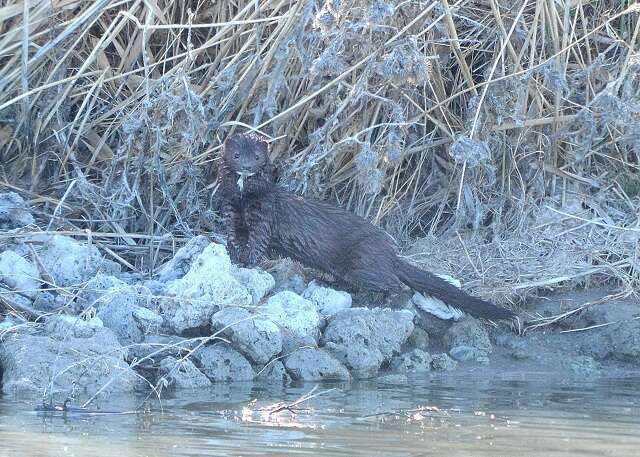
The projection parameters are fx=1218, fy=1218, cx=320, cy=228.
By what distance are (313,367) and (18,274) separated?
1.60 meters

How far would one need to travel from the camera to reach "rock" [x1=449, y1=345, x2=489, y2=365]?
21.0 feet

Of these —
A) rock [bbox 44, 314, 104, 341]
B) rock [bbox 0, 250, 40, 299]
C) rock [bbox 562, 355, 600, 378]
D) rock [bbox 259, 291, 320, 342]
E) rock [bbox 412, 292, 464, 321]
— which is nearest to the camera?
rock [bbox 44, 314, 104, 341]

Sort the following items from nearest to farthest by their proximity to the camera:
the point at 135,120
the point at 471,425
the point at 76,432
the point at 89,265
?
the point at 76,432, the point at 471,425, the point at 89,265, the point at 135,120

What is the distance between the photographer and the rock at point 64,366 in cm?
511

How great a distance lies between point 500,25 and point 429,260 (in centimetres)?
148

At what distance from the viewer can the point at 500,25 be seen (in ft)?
24.0

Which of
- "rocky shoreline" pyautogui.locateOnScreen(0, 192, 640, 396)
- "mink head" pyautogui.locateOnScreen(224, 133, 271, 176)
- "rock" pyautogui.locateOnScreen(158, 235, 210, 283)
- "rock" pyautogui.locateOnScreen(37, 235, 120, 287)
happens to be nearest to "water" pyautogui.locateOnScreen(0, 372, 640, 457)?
"rocky shoreline" pyautogui.locateOnScreen(0, 192, 640, 396)

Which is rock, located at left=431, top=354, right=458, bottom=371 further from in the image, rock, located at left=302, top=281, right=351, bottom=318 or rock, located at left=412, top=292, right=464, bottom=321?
rock, located at left=302, top=281, right=351, bottom=318

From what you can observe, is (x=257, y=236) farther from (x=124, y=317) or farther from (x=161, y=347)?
(x=161, y=347)

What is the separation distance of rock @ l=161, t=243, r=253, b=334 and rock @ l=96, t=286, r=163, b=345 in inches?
4.1

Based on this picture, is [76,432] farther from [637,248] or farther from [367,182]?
[637,248]

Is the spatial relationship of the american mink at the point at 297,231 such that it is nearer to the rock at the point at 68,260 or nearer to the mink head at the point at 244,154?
the mink head at the point at 244,154

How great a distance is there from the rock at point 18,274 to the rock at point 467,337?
86.2 inches

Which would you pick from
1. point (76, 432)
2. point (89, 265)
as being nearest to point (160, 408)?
point (76, 432)
